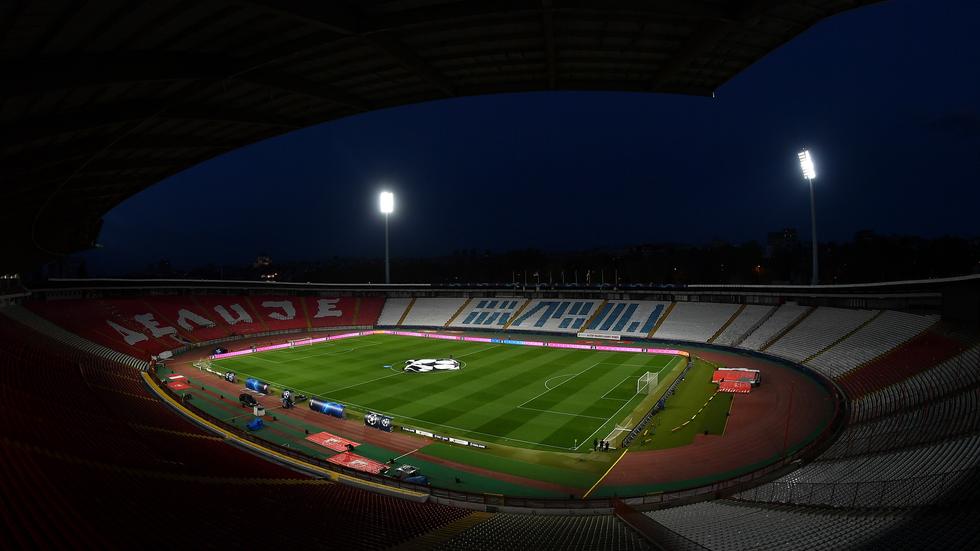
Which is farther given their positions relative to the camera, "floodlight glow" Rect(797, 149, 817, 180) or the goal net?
"floodlight glow" Rect(797, 149, 817, 180)

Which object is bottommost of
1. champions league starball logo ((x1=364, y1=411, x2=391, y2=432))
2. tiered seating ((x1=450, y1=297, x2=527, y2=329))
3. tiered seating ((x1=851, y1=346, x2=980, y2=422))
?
champions league starball logo ((x1=364, y1=411, x2=391, y2=432))

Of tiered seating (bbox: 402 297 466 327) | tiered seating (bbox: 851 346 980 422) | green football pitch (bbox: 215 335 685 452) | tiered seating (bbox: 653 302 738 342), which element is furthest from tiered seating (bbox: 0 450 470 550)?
tiered seating (bbox: 402 297 466 327)

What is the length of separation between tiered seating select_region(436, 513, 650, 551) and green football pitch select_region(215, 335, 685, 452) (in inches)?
328

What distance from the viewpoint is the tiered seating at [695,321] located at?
49.9m

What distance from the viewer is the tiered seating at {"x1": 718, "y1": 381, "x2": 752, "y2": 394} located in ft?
101

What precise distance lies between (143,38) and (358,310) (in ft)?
186

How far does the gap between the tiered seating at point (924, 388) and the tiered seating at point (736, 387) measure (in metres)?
5.52

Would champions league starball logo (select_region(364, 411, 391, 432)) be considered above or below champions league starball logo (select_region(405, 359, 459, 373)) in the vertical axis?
below

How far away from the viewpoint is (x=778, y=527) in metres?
12.3

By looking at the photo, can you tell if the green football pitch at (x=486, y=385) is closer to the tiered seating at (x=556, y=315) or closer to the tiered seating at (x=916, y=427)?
the tiered seating at (x=556, y=315)

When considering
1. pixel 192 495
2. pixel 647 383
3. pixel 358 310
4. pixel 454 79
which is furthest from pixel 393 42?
pixel 358 310

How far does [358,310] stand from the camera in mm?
67375

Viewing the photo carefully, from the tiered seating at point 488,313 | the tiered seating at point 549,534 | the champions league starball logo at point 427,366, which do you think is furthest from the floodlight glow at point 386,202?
the tiered seating at point 549,534

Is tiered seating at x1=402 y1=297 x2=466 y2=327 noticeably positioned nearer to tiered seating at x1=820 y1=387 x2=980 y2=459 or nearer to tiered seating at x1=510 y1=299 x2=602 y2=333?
tiered seating at x1=510 y1=299 x2=602 y2=333
